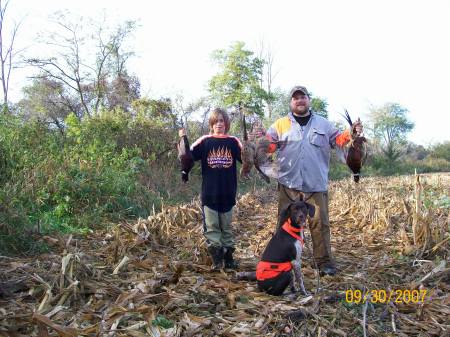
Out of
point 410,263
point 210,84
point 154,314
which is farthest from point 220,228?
point 210,84

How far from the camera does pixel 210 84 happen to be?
38969mm

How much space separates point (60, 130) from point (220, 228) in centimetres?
969

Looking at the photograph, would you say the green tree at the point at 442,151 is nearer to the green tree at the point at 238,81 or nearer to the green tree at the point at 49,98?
the green tree at the point at 238,81

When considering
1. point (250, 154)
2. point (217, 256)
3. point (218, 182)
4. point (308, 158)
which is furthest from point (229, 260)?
point (308, 158)

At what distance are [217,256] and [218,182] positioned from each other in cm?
97

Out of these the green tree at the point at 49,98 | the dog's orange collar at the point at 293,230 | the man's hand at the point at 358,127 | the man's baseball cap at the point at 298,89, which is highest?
the green tree at the point at 49,98

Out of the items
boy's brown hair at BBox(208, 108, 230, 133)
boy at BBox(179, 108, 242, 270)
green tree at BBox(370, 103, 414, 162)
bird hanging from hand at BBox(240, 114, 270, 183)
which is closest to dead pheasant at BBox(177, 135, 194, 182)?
boy at BBox(179, 108, 242, 270)

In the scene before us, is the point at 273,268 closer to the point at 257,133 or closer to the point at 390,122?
the point at 257,133

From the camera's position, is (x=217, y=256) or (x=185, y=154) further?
(x=217, y=256)

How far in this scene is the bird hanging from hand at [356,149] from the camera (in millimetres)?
5016

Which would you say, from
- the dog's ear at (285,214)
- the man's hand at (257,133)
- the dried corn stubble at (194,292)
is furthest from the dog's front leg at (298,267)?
the man's hand at (257,133)

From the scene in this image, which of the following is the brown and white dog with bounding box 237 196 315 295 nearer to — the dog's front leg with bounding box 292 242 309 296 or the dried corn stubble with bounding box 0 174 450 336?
the dog's front leg with bounding box 292 242 309 296

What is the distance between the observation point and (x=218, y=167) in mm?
5551

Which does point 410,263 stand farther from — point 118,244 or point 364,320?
point 118,244
